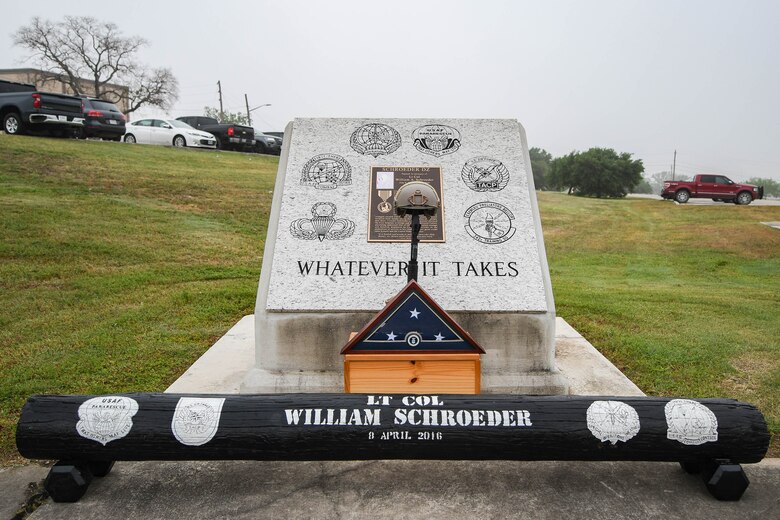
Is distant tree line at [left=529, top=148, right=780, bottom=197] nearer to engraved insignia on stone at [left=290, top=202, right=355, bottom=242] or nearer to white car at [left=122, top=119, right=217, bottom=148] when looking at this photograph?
white car at [left=122, top=119, right=217, bottom=148]

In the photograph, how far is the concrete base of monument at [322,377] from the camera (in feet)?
13.9

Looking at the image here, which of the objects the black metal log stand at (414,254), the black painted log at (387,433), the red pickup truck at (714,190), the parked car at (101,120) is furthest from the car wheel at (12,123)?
the red pickup truck at (714,190)

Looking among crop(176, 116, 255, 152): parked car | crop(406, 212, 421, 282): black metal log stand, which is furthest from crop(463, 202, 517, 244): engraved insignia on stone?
crop(176, 116, 255, 152): parked car

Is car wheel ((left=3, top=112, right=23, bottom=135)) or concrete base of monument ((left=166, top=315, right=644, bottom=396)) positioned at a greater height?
car wheel ((left=3, top=112, right=23, bottom=135))

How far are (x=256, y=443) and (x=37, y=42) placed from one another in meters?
51.2

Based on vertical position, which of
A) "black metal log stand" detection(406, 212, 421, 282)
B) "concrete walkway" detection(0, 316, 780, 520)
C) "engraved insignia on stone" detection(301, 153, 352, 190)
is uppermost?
"engraved insignia on stone" detection(301, 153, 352, 190)

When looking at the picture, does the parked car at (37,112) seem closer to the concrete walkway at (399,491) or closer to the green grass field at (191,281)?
the green grass field at (191,281)

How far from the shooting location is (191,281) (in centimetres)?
787

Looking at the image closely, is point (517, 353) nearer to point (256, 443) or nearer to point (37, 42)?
point (256, 443)

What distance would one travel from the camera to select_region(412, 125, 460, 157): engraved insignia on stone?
505 centimetres

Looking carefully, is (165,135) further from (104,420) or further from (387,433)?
(387,433)

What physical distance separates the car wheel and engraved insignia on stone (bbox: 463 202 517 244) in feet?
52.0

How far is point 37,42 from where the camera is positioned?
147ft

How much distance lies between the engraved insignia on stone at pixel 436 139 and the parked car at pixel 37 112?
14731 millimetres
